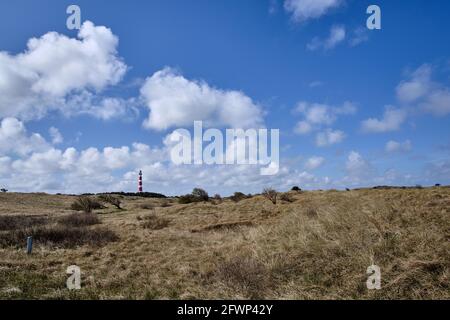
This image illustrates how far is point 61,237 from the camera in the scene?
16.9 meters

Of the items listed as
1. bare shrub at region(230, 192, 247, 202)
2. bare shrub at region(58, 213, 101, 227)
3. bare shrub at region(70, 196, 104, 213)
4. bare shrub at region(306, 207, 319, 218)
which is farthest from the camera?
bare shrub at region(230, 192, 247, 202)

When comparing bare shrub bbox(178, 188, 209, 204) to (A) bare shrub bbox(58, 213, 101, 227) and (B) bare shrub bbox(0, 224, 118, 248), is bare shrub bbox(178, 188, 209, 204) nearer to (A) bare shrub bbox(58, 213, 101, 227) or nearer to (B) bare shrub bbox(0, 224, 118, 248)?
(A) bare shrub bbox(58, 213, 101, 227)

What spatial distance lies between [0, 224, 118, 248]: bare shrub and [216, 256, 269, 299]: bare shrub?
817cm

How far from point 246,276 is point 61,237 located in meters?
11.4

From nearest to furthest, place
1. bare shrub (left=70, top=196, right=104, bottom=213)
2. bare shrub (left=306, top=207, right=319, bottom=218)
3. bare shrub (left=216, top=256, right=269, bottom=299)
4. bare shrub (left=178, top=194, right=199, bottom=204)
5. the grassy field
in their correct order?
the grassy field → bare shrub (left=216, top=256, right=269, bottom=299) → bare shrub (left=306, top=207, right=319, bottom=218) → bare shrub (left=70, top=196, right=104, bottom=213) → bare shrub (left=178, top=194, right=199, bottom=204)

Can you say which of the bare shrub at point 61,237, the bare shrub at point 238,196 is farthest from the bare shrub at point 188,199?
the bare shrub at point 61,237

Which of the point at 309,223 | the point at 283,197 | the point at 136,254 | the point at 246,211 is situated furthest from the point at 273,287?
the point at 283,197

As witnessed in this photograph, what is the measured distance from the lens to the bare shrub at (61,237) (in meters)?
15.7

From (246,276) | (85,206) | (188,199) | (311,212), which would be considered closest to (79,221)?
(311,212)

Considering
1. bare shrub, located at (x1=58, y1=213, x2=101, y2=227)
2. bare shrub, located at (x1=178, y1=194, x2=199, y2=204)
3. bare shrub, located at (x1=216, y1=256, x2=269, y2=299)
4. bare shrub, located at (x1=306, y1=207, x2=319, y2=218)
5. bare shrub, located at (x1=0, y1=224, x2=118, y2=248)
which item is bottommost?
bare shrub, located at (x1=216, y1=256, x2=269, y2=299)

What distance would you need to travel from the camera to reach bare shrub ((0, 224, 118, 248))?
1573 cm

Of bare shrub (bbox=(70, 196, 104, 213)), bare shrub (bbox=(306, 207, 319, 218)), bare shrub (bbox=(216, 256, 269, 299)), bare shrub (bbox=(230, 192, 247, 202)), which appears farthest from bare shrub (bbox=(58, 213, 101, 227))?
bare shrub (bbox=(230, 192, 247, 202))

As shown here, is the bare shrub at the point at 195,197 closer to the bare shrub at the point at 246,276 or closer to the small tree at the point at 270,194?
the small tree at the point at 270,194

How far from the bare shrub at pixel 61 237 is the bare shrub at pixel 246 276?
8174 millimetres
